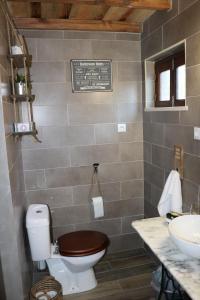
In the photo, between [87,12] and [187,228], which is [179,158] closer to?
[187,228]

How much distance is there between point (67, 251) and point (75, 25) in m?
2.11

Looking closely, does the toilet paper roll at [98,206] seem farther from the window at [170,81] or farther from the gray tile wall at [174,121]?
the window at [170,81]

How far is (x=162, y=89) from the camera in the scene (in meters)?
2.50

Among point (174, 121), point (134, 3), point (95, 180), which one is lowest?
point (95, 180)

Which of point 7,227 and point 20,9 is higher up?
point 20,9

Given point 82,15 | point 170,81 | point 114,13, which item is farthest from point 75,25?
point 170,81

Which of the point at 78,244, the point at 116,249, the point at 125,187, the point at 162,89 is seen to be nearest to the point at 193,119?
the point at 162,89

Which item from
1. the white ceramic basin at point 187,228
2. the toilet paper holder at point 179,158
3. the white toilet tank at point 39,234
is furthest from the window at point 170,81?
the white toilet tank at point 39,234

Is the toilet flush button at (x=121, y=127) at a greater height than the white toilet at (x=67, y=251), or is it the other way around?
the toilet flush button at (x=121, y=127)

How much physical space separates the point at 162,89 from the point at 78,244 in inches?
67.1

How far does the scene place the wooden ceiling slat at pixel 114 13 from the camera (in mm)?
2213

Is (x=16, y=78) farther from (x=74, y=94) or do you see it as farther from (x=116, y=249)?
(x=116, y=249)

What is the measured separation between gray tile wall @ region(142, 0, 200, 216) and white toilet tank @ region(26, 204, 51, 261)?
113 centimetres

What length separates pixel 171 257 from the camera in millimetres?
1362
